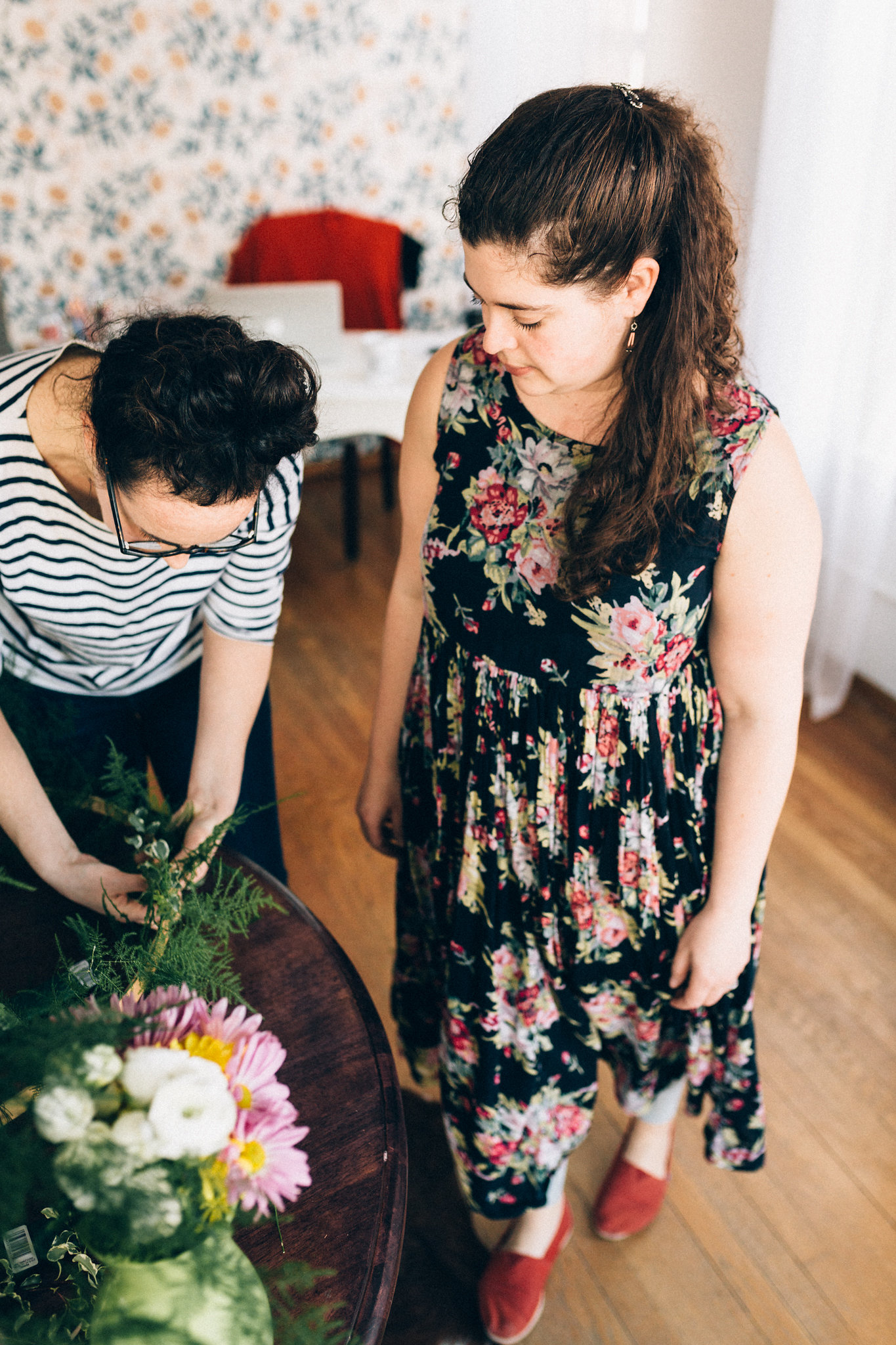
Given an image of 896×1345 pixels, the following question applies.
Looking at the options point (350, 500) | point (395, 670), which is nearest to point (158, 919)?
point (395, 670)

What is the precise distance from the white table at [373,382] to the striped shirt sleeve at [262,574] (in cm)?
161

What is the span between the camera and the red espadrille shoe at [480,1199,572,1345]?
1324 millimetres

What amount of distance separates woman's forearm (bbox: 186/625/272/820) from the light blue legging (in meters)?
0.73

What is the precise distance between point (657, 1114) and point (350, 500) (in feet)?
8.08

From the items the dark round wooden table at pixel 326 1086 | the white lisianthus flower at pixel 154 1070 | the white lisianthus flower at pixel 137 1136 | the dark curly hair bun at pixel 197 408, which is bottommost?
the dark round wooden table at pixel 326 1086

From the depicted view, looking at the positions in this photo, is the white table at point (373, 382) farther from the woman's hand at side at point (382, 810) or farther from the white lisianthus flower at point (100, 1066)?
the white lisianthus flower at point (100, 1066)

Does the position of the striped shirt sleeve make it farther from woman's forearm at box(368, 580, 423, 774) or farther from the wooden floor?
the wooden floor

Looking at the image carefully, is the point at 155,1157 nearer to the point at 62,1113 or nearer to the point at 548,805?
the point at 62,1113

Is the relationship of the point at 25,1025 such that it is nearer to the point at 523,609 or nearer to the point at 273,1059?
the point at 273,1059

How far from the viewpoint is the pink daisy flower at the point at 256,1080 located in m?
0.53

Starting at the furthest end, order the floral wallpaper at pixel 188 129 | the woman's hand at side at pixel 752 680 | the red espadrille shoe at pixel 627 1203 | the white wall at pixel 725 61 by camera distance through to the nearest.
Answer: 1. the floral wallpaper at pixel 188 129
2. the white wall at pixel 725 61
3. the red espadrille shoe at pixel 627 1203
4. the woman's hand at side at pixel 752 680

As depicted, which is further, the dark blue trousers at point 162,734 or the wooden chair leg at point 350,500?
the wooden chair leg at point 350,500

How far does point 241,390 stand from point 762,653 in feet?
1.86

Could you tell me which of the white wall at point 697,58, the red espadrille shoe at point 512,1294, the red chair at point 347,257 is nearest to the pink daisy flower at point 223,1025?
the red espadrille shoe at point 512,1294
